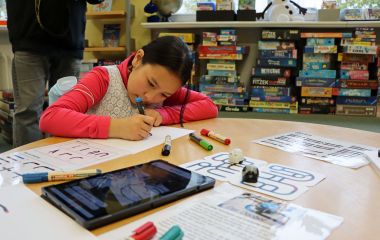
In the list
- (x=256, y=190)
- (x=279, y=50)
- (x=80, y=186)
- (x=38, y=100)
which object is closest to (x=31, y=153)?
(x=80, y=186)

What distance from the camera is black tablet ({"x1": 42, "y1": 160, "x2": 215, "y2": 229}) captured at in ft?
1.34

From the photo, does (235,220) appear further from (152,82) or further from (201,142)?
(152,82)

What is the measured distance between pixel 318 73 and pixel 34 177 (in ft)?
6.95

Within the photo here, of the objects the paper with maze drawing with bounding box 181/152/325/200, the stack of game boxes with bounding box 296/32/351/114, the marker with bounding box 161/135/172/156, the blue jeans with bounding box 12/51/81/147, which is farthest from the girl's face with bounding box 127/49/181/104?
the stack of game boxes with bounding box 296/32/351/114

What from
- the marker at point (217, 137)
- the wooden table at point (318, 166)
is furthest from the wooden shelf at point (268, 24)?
the marker at point (217, 137)

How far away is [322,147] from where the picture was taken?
0.79 m

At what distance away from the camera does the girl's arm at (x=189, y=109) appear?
1024 mm

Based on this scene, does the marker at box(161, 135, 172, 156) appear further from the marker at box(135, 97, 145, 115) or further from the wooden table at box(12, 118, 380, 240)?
the marker at box(135, 97, 145, 115)

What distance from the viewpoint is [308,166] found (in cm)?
65

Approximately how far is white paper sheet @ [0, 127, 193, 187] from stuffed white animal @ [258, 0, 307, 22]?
5.81 feet

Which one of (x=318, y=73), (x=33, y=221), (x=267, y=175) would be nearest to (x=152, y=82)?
(x=267, y=175)

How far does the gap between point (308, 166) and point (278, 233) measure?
29 centimetres

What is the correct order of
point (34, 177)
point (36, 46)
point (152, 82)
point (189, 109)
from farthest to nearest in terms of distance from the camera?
point (36, 46), point (189, 109), point (152, 82), point (34, 177)

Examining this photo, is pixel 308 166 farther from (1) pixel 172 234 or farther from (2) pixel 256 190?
(1) pixel 172 234
